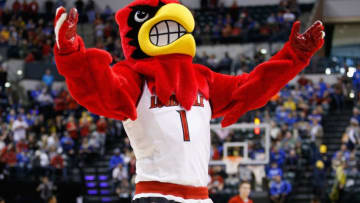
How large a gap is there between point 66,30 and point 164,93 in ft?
2.79

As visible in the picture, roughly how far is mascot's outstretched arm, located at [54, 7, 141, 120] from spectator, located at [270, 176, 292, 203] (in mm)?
9442

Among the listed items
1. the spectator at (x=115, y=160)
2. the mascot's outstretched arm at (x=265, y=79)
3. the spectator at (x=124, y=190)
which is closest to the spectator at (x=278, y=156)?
the spectator at (x=124, y=190)

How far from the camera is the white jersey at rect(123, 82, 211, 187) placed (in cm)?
438

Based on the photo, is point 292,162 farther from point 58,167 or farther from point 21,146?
point 21,146

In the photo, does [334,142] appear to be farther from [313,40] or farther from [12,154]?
[313,40]

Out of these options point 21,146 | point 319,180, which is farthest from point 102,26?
point 319,180

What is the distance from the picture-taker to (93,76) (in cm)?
414

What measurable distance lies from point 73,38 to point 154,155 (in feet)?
3.20

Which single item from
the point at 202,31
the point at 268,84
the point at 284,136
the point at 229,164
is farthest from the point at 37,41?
the point at 268,84

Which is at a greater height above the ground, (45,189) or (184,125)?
(184,125)

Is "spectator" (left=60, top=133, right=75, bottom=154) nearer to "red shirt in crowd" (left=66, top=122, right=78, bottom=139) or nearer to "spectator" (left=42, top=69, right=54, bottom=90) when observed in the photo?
"red shirt in crowd" (left=66, top=122, right=78, bottom=139)

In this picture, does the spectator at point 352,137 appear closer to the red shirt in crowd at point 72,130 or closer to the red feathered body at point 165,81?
the red shirt in crowd at point 72,130

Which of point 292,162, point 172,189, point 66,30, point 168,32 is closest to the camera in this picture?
point 66,30

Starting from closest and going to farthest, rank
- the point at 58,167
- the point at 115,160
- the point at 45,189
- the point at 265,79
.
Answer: the point at 265,79, the point at 45,189, the point at 115,160, the point at 58,167
